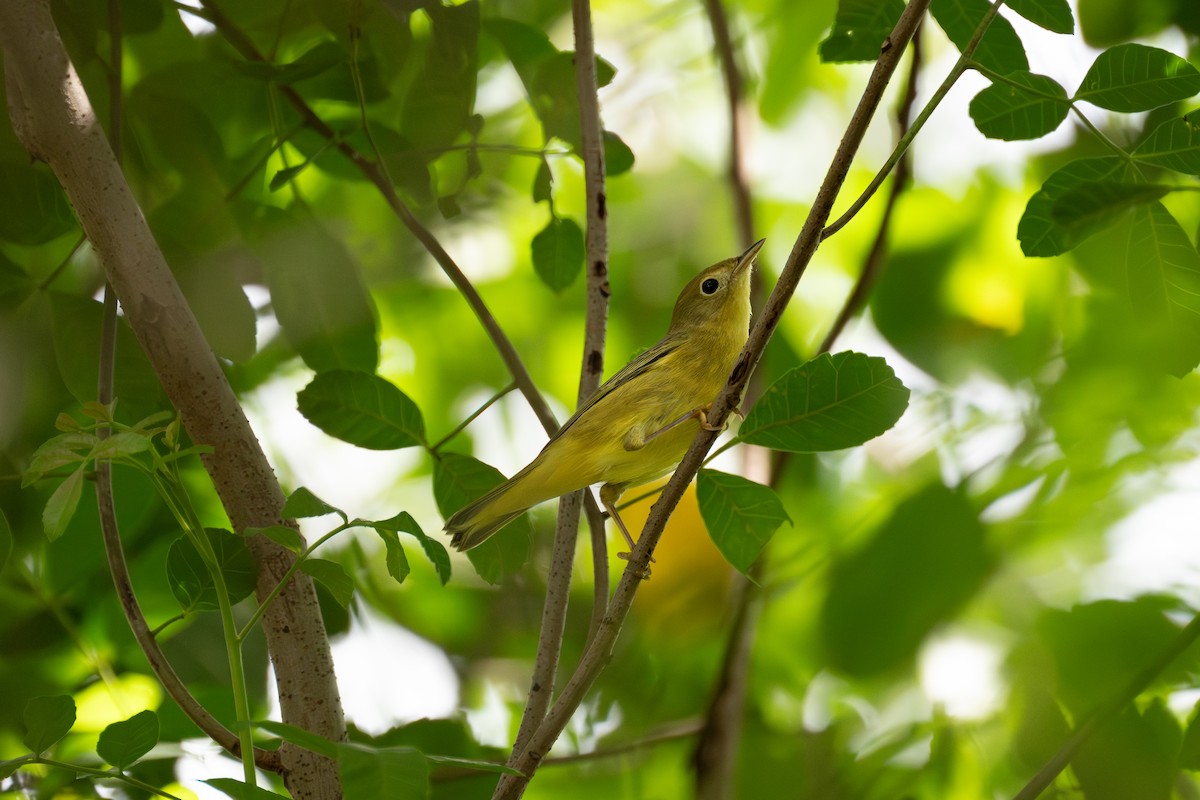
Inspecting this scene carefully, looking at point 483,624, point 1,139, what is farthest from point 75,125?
point 483,624

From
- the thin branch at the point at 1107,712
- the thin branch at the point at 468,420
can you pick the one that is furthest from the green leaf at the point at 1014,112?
the thin branch at the point at 468,420

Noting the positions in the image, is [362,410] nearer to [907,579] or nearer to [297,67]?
[297,67]

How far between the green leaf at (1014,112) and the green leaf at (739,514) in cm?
75

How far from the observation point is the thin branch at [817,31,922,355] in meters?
2.78

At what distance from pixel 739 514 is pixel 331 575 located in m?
0.77

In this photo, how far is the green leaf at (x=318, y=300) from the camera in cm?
238

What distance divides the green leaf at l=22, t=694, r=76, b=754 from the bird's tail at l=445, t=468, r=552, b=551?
93 centimetres

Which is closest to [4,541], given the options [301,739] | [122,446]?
[122,446]

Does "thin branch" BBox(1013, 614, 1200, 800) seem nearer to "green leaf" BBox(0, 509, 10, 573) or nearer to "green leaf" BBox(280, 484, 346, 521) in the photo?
"green leaf" BBox(280, 484, 346, 521)

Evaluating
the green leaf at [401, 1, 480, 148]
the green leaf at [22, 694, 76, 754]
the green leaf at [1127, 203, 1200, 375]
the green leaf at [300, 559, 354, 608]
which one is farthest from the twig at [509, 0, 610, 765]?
the green leaf at [1127, 203, 1200, 375]

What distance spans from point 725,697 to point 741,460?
2.48 ft

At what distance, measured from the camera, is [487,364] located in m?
3.92

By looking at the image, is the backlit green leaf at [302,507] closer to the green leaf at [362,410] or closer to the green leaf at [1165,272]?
the green leaf at [362,410]

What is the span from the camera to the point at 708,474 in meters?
2.00
